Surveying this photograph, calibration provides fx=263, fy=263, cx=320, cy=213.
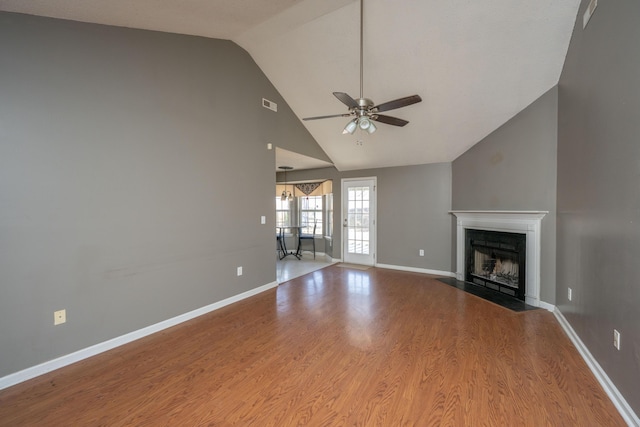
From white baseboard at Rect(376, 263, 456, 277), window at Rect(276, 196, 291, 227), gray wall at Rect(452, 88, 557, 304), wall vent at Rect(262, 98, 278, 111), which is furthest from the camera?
window at Rect(276, 196, 291, 227)

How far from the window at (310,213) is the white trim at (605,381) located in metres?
5.29

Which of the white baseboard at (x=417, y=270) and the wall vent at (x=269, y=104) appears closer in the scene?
the wall vent at (x=269, y=104)

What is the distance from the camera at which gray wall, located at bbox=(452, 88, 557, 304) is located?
330cm

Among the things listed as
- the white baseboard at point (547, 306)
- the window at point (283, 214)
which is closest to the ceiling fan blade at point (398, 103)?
the white baseboard at point (547, 306)

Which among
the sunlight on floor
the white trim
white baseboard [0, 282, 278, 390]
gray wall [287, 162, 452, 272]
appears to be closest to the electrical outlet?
white baseboard [0, 282, 278, 390]

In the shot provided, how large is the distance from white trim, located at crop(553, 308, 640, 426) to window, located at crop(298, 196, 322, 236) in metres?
5.29

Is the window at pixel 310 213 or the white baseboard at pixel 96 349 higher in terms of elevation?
the window at pixel 310 213

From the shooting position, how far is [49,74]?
6.97ft

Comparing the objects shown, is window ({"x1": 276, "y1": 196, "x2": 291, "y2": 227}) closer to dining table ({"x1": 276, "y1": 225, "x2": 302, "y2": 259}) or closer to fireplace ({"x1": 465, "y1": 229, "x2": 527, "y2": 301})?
dining table ({"x1": 276, "y1": 225, "x2": 302, "y2": 259})

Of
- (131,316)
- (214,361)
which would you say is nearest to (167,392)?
(214,361)

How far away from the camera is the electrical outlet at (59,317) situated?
2.19 metres

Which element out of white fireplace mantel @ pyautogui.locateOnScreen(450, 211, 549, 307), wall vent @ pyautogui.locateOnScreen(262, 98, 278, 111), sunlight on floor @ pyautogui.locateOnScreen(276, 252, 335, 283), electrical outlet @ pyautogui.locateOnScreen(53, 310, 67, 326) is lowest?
sunlight on floor @ pyautogui.locateOnScreen(276, 252, 335, 283)

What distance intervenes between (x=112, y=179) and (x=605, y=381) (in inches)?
171

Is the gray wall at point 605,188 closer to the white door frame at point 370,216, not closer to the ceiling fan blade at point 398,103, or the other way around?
the ceiling fan blade at point 398,103
